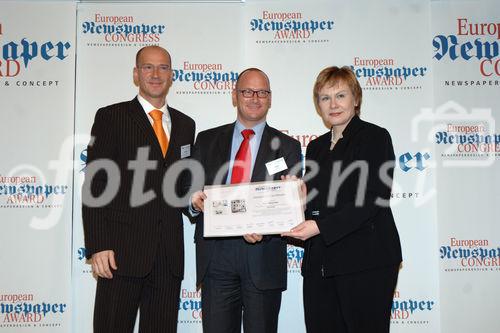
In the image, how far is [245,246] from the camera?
2.70m

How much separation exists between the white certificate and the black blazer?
0.17m

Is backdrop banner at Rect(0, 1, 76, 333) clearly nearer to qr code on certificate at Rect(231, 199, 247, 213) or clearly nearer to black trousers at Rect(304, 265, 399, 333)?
qr code on certificate at Rect(231, 199, 247, 213)

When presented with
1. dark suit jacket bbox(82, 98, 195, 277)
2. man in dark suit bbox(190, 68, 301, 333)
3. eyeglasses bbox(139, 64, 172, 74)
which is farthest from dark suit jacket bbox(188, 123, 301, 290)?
eyeglasses bbox(139, 64, 172, 74)

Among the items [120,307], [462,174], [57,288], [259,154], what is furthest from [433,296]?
[57,288]

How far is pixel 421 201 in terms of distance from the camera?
3.74 meters

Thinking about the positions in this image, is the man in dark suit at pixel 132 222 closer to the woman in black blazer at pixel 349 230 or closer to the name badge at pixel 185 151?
the name badge at pixel 185 151

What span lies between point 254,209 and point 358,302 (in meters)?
0.77

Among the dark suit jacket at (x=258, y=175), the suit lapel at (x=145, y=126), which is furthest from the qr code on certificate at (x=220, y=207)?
the suit lapel at (x=145, y=126)

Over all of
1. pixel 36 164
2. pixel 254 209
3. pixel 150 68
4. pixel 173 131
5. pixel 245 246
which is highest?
pixel 150 68

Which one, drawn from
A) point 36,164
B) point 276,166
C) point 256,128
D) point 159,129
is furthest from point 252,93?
point 36,164

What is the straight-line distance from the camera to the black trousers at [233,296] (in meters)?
2.65

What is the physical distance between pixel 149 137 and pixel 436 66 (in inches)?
104

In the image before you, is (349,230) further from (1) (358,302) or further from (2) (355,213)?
(1) (358,302)

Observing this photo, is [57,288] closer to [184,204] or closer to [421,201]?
[184,204]
